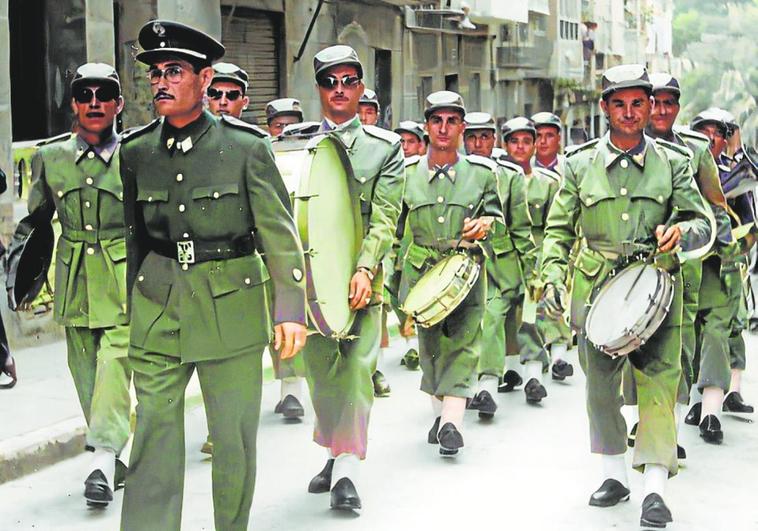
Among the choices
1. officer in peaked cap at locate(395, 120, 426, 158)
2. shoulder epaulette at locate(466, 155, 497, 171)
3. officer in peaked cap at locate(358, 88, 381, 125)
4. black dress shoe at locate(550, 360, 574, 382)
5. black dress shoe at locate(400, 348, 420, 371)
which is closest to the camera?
shoulder epaulette at locate(466, 155, 497, 171)

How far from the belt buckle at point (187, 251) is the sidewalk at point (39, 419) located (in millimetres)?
2871

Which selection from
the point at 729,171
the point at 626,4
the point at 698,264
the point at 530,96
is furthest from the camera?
the point at 626,4

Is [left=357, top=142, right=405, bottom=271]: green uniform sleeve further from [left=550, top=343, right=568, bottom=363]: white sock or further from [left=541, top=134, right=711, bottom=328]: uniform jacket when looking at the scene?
[left=550, top=343, right=568, bottom=363]: white sock

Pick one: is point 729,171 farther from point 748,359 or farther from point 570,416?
point 748,359

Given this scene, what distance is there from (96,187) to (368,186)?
1.32 m

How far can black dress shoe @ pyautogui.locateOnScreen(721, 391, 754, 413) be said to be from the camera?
984cm

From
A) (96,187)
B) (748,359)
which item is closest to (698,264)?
(96,187)

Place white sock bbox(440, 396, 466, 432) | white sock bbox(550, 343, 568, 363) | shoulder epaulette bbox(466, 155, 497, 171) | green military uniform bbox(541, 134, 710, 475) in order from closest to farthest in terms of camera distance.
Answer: green military uniform bbox(541, 134, 710, 475) < white sock bbox(440, 396, 466, 432) < shoulder epaulette bbox(466, 155, 497, 171) < white sock bbox(550, 343, 568, 363)

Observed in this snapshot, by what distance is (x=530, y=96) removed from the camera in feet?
138

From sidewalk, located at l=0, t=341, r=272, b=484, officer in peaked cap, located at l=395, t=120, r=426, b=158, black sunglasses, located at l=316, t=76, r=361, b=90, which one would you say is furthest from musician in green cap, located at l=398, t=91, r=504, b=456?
officer in peaked cap, located at l=395, t=120, r=426, b=158

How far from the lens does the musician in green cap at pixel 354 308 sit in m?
7.20

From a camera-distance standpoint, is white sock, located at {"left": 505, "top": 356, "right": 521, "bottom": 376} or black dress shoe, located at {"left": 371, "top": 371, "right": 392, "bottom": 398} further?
white sock, located at {"left": 505, "top": 356, "right": 521, "bottom": 376}

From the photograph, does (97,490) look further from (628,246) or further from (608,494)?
(628,246)

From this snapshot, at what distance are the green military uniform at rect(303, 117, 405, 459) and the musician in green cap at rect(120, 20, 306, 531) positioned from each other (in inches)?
65.7
